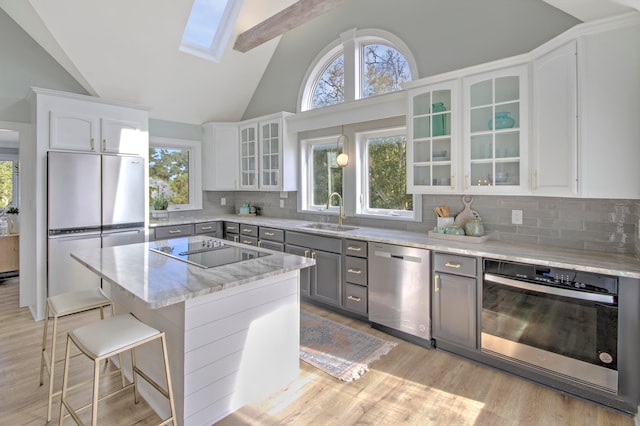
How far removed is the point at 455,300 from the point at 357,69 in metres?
2.80

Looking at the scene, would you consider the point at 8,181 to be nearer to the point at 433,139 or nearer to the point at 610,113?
the point at 433,139

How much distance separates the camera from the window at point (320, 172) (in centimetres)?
443

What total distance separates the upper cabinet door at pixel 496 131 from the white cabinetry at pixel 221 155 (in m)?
3.46

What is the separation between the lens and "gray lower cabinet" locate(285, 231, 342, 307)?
11.5ft

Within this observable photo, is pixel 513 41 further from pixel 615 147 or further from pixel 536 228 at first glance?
pixel 536 228

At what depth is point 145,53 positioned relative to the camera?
402cm

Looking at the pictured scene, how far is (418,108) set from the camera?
316 cm

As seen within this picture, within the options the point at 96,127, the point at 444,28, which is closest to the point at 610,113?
the point at 444,28

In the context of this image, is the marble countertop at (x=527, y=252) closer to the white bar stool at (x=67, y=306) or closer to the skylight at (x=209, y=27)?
the white bar stool at (x=67, y=306)

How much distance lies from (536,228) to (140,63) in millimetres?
4514

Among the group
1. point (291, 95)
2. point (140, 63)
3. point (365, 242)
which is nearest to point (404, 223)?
point (365, 242)

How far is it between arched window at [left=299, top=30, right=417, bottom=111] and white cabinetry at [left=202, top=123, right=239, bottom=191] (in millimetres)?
1290

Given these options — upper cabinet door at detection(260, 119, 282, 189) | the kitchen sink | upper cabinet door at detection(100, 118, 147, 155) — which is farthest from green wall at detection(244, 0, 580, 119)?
upper cabinet door at detection(100, 118, 147, 155)

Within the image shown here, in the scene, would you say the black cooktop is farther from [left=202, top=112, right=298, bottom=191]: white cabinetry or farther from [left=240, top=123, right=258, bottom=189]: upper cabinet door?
[left=240, top=123, right=258, bottom=189]: upper cabinet door
